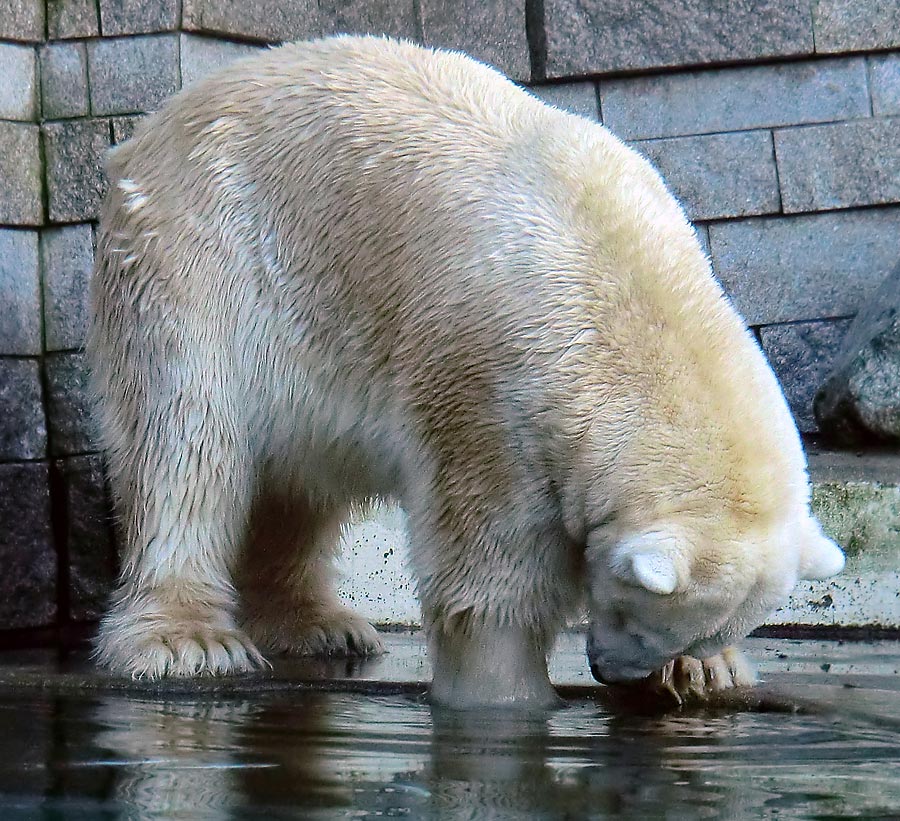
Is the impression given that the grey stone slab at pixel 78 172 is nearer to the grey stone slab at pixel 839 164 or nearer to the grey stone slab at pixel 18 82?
the grey stone slab at pixel 18 82

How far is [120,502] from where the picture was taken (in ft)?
13.5

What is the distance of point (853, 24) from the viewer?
5695mm

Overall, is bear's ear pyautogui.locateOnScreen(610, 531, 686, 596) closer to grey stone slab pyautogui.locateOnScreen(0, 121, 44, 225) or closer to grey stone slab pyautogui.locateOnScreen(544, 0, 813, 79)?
grey stone slab pyautogui.locateOnScreen(0, 121, 44, 225)

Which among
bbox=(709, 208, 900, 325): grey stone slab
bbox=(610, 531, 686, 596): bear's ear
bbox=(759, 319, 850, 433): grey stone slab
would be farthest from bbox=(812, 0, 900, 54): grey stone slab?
bbox=(610, 531, 686, 596): bear's ear

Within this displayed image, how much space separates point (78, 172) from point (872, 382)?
2737 millimetres

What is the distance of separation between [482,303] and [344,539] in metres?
1.43

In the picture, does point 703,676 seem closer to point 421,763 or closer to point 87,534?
point 421,763

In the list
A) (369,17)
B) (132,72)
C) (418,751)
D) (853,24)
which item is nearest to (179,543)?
(418,751)

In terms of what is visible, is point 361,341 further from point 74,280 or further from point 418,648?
point 74,280

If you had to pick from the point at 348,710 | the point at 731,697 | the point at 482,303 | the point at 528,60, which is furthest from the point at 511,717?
the point at 528,60

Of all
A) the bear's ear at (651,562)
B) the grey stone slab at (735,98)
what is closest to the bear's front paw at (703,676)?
the bear's ear at (651,562)

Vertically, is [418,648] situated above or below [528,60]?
below

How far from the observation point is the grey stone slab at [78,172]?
4.93m

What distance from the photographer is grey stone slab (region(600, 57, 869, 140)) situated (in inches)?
227
